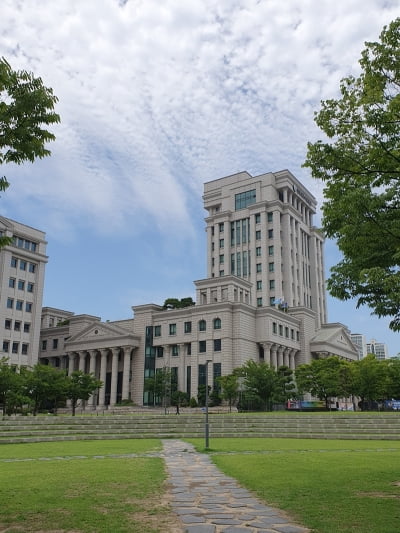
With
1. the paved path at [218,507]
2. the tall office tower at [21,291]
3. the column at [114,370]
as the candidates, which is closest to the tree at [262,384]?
the column at [114,370]

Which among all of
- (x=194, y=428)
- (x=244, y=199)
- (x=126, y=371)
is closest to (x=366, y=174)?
(x=194, y=428)

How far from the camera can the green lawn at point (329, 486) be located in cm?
809

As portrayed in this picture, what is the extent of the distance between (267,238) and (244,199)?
36.1 ft

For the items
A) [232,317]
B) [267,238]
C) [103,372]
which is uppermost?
[267,238]

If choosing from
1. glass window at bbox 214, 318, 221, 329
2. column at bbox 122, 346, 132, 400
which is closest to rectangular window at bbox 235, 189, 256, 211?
glass window at bbox 214, 318, 221, 329

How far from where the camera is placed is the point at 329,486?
37.2 feet

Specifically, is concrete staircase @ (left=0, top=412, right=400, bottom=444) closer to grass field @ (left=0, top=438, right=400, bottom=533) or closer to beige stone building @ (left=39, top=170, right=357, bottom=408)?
grass field @ (left=0, top=438, right=400, bottom=533)

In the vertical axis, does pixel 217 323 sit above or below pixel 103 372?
above

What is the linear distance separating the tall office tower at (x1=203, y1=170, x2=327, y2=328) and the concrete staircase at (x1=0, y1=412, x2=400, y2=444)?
53488 millimetres

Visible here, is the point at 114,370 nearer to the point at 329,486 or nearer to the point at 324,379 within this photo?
the point at 324,379

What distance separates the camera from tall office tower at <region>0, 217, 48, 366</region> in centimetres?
7706

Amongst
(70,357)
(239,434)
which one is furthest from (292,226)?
(239,434)

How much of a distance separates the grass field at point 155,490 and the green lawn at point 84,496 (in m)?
0.02

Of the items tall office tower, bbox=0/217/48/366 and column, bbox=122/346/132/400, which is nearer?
tall office tower, bbox=0/217/48/366
